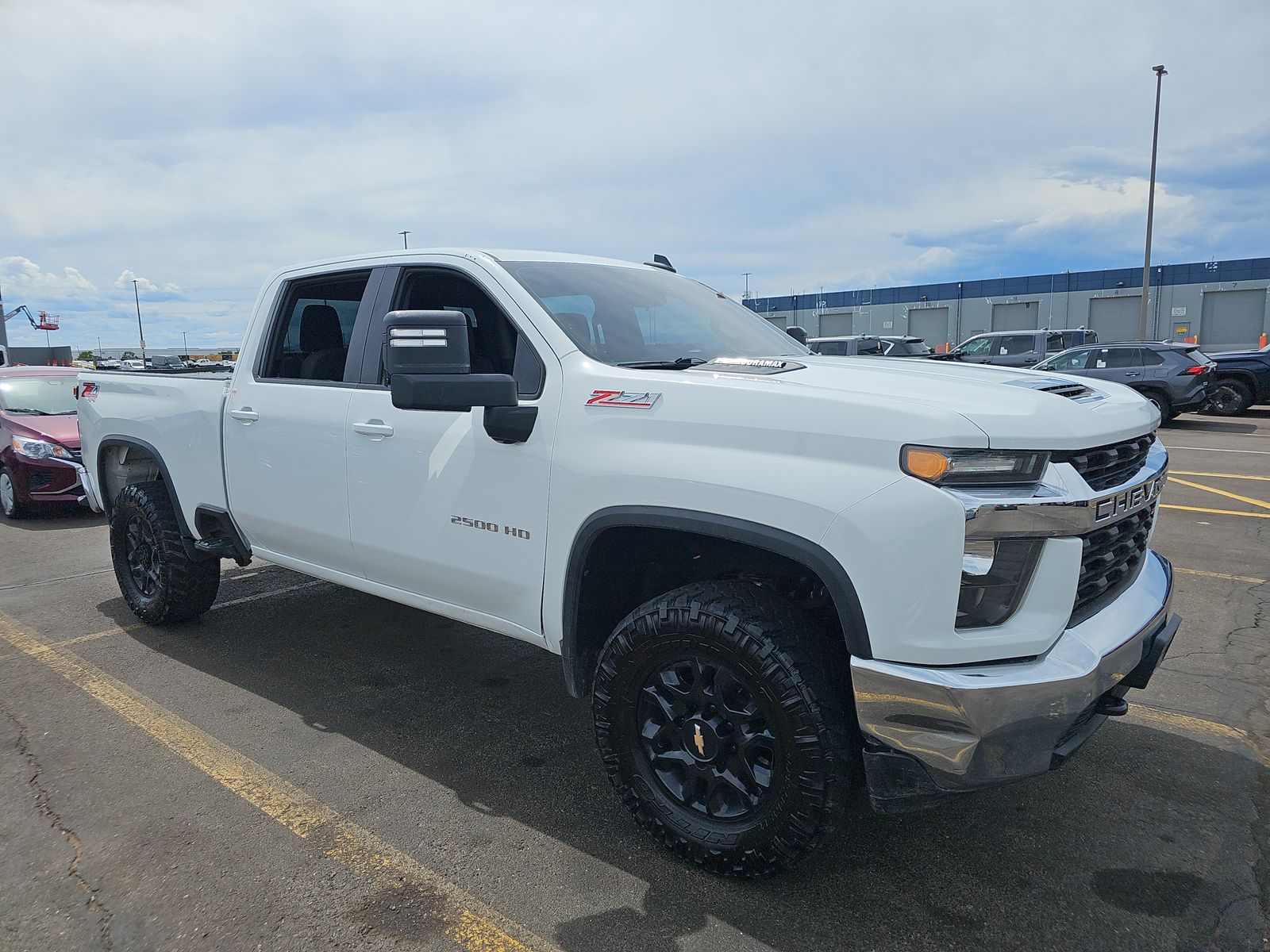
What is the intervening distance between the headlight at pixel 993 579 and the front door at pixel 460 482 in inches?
53.0

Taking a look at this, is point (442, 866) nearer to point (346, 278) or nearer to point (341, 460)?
point (341, 460)

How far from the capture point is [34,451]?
27.8ft

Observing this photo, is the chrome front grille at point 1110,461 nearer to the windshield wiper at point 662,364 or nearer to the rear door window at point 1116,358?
the windshield wiper at point 662,364

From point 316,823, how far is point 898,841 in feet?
6.42

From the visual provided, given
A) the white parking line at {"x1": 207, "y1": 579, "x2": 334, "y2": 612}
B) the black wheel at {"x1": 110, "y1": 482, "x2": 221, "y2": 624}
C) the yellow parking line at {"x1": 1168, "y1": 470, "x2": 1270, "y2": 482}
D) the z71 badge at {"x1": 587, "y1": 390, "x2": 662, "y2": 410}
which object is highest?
the z71 badge at {"x1": 587, "y1": 390, "x2": 662, "y2": 410}

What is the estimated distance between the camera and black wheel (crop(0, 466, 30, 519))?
8508 mm

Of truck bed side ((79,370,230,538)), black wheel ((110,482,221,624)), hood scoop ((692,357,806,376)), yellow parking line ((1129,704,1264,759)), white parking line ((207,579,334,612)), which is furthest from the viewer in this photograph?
white parking line ((207,579,334,612))

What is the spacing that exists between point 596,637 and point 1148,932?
1.80 m

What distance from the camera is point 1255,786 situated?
313 cm

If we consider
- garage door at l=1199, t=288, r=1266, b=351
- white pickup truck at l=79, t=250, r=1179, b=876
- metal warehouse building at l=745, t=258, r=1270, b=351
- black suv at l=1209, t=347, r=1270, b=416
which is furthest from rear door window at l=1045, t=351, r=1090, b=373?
garage door at l=1199, t=288, r=1266, b=351

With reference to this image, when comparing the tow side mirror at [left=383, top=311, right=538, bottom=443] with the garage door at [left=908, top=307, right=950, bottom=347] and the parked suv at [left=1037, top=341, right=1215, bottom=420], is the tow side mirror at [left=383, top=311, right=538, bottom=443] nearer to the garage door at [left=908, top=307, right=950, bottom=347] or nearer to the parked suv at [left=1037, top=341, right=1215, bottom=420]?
the parked suv at [left=1037, top=341, right=1215, bottom=420]

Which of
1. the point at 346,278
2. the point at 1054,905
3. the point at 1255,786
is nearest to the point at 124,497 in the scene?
the point at 346,278

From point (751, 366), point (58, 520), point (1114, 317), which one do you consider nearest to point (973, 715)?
point (751, 366)

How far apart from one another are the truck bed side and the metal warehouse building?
43933 mm
